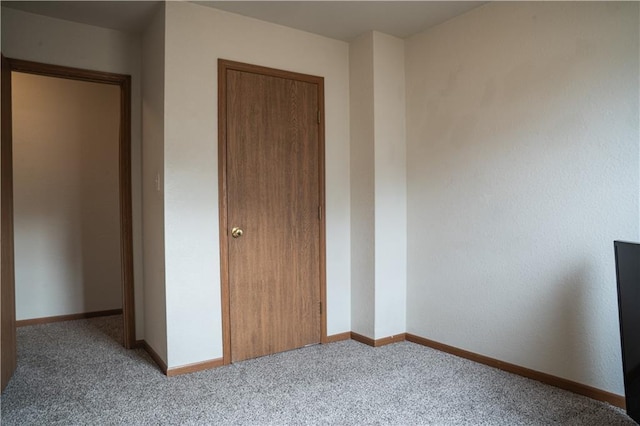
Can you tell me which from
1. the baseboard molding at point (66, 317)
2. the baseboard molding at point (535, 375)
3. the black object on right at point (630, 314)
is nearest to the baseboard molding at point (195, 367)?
the baseboard molding at point (535, 375)

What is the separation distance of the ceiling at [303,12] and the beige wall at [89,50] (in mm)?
71

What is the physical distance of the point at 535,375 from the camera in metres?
2.63

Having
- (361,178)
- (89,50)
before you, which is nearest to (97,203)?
(89,50)

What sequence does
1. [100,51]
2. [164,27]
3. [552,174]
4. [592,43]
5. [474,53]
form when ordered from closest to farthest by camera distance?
[592,43]
[552,174]
[164,27]
[474,53]
[100,51]

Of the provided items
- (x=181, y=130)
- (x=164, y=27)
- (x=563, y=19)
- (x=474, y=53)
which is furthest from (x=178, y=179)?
(x=563, y=19)

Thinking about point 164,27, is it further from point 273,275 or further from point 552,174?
point 552,174

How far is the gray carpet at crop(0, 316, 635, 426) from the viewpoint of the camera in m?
2.20

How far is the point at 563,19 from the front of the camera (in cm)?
246

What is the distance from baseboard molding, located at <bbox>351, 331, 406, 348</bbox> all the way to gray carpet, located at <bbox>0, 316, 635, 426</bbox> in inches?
2.8

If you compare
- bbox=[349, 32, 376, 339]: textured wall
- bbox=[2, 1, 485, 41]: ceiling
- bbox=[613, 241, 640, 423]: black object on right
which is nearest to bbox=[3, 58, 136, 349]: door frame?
bbox=[2, 1, 485, 41]: ceiling

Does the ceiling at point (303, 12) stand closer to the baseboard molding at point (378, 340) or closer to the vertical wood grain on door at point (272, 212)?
the vertical wood grain on door at point (272, 212)

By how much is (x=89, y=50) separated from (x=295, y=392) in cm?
278

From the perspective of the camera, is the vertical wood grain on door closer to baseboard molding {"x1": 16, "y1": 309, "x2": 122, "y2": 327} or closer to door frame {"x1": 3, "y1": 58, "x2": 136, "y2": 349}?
door frame {"x1": 3, "y1": 58, "x2": 136, "y2": 349}

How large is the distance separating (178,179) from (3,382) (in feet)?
5.10
